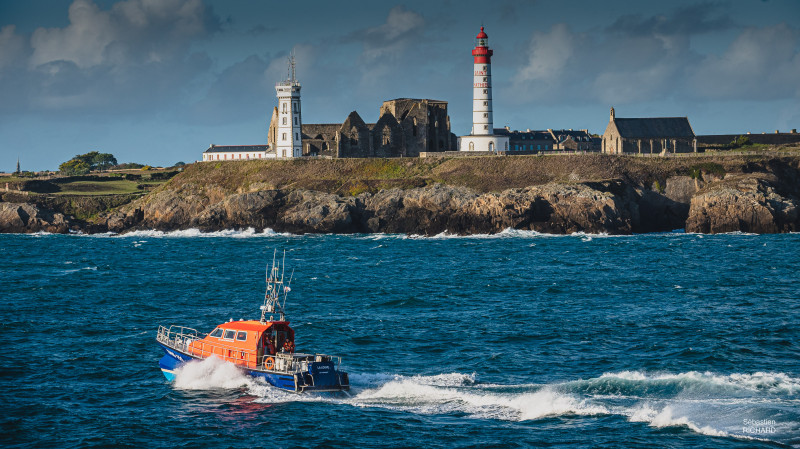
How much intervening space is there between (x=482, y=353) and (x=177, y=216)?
71.6 m

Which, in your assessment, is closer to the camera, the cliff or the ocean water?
the ocean water

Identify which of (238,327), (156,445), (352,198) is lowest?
(156,445)

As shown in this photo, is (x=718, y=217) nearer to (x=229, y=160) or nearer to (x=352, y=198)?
(x=352, y=198)

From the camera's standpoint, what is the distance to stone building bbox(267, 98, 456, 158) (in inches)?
4584

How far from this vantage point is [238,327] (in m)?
32.1

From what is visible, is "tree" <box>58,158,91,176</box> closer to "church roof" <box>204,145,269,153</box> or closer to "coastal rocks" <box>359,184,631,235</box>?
"church roof" <box>204,145,269,153</box>

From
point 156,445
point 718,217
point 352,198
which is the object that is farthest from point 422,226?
point 156,445

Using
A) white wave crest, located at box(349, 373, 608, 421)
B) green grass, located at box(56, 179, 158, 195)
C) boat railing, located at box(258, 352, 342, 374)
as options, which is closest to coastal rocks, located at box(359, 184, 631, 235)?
green grass, located at box(56, 179, 158, 195)

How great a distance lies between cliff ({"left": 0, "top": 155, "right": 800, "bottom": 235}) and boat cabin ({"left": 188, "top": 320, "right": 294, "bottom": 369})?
55719 mm

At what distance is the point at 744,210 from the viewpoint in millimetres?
83062

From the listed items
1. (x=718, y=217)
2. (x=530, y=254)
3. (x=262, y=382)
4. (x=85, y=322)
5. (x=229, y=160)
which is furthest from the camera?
(x=229, y=160)

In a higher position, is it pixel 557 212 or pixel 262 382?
pixel 557 212

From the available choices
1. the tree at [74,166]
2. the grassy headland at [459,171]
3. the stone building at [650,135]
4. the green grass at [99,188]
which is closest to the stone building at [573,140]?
the stone building at [650,135]

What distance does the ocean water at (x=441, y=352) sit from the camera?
87.2 feet
